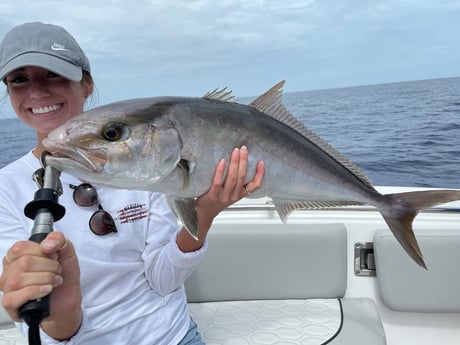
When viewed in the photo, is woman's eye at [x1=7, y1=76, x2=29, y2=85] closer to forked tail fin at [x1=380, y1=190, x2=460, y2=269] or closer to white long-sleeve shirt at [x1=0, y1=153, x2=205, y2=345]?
white long-sleeve shirt at [x1=0, y1=153, x2=205, y2=345]

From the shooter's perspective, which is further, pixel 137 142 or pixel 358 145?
pixel 358 145

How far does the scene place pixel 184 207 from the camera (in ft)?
5.10

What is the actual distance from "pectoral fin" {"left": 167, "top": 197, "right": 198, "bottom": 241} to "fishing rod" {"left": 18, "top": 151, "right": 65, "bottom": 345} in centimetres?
41

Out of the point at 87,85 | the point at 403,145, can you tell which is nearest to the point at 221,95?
the point at 87,85

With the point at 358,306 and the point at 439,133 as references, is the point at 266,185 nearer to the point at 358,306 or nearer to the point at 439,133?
the point at 358,306

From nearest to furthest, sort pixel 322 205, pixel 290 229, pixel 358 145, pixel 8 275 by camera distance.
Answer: pixel 8 275 < pixel 322 205 < pixel 290 229 < pixel 358 145

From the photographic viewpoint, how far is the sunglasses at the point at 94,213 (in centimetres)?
180

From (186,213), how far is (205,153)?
9.4 inches

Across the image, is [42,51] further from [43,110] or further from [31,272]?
[31,272]

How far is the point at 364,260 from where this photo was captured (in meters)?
3.20

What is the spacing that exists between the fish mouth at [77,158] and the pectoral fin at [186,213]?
1.03 feet

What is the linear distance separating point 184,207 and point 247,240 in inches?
61.0

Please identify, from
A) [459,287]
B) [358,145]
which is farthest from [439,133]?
[459,287]

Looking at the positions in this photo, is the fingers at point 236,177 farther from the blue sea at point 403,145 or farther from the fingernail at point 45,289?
the blue sea at point 403,145
